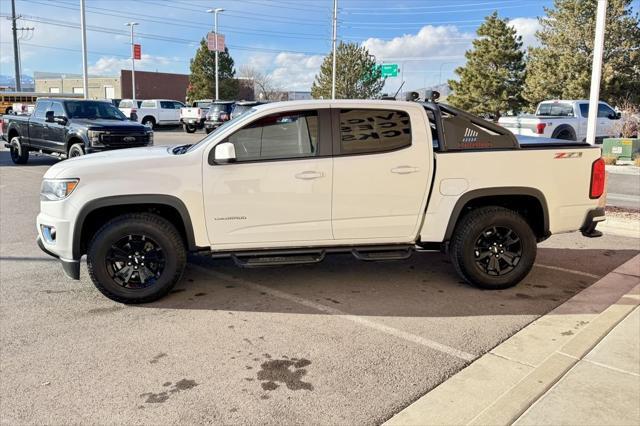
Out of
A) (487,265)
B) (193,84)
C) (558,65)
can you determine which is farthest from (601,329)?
(193,84)

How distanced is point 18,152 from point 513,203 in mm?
14946

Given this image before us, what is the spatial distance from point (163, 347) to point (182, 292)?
1.29 metres

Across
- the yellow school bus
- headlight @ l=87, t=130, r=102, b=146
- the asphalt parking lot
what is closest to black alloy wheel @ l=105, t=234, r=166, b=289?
the asphalt parking lot

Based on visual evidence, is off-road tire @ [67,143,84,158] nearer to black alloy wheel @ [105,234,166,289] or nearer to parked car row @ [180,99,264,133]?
black alloy wheel @ [105,234,166,289]

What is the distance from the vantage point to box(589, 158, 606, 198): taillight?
5.52m

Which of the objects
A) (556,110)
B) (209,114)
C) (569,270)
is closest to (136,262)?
(569,270)

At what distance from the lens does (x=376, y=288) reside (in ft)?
18.4

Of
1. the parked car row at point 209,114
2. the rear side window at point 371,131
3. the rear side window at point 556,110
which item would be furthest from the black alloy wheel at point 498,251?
the parked car row at point 209,114

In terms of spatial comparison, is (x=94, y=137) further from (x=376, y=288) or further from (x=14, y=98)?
(x=14, y=98)

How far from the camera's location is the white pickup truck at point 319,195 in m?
4.91

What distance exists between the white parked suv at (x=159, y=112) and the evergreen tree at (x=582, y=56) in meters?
22.9

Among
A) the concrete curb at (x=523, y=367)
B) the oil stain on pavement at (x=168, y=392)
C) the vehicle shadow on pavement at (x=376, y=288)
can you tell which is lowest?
the oil stain on pavement at (x=168, y=392)

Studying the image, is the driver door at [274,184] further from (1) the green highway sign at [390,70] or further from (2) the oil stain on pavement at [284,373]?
(1) the green highway sign at [390,70]

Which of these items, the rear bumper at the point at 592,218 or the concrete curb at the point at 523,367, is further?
the rear bumper at the point at 592,218
